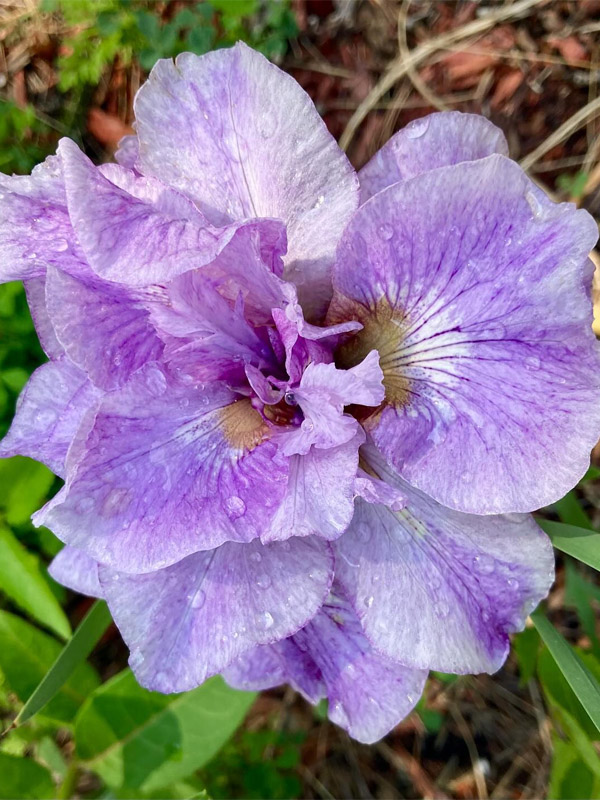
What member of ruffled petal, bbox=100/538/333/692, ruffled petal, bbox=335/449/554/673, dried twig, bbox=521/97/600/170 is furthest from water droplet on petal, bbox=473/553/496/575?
dried twig, bbox=521/97/600/170

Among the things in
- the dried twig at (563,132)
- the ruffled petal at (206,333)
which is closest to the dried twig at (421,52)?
the dried twig at (563,132)

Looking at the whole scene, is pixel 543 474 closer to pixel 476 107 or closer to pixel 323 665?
pixel 323 665

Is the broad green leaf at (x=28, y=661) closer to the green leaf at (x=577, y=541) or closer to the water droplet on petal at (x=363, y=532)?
the water droplet on petal at (x=363, y=532)

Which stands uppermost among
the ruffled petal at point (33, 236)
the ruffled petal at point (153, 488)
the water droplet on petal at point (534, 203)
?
the ruffled petal at point (33, 236)

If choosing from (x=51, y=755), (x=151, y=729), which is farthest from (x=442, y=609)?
(x=51, y=755)

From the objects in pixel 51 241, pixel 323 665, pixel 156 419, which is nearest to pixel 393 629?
pixel 323 665

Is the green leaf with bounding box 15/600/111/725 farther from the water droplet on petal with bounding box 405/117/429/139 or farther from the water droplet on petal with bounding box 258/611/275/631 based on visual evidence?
the water droplet on petal with bounding box 405/117/429/139
